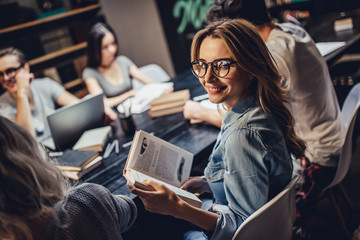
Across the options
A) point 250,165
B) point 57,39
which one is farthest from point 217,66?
point 57,39

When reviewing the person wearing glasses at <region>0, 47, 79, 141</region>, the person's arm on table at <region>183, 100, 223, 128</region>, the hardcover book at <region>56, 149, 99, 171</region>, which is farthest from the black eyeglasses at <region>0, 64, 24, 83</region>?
the person's arm on table at <region>183, 100, 223, 128</region>

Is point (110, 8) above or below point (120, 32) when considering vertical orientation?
above

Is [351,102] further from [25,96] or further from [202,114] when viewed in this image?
[25,96]

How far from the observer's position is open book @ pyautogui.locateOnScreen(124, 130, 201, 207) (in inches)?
44.9

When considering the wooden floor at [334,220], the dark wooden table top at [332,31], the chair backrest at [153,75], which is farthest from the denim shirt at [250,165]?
the chair backrest at [153,75]

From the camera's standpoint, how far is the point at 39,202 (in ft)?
2.75

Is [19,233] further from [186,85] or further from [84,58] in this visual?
[84,58]

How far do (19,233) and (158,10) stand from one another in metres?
4.47

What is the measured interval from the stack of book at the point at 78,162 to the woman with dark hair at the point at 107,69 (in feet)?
3.72

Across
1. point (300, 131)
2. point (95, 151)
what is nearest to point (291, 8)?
point (300, 131)

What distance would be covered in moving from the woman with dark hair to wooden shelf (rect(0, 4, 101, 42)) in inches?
41.8

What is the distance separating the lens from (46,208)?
0.86 m

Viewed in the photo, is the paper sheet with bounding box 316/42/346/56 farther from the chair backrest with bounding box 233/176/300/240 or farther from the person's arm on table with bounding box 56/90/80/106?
the person's arm on table with bounding box 56/90/80/106

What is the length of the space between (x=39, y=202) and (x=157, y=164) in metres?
0.52
